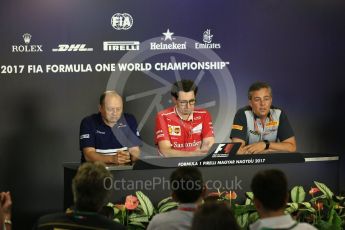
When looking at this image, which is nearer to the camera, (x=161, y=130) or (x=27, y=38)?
(x=161, y=130)

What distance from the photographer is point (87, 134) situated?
591 centimetres

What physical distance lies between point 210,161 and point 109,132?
1.27 metres

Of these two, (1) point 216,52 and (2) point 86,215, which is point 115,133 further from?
(2) point 86,215

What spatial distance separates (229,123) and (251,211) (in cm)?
240

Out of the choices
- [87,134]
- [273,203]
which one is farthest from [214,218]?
[87,134]

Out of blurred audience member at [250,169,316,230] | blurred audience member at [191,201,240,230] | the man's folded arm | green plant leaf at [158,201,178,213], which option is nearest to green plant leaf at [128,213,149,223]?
green plant leaf at [158,201,178,213]

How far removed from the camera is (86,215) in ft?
10.0

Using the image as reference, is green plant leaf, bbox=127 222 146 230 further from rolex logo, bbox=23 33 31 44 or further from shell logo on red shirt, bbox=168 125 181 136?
rolex logo, bbox=23 33 31 44

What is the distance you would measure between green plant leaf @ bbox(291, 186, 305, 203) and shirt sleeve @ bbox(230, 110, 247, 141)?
1.31m

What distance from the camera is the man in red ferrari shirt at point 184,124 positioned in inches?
240

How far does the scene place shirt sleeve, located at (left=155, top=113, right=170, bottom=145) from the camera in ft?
20.1

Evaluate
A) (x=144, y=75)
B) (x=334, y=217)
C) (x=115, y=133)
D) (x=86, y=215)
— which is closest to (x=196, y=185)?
(x=86, y=215)

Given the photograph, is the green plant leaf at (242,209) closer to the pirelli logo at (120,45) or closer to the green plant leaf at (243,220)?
the green plant leaf at (243,220)

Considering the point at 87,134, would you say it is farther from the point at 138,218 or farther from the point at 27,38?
the point at 138,218
